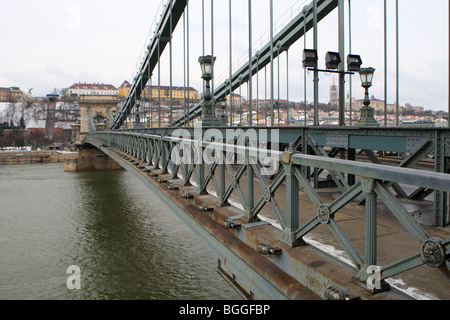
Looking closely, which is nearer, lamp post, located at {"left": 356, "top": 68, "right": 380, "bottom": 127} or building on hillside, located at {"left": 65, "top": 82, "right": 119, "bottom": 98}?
lamp post, located at {"left": 356, "top": 68, "right": 380, "bottom": 127}

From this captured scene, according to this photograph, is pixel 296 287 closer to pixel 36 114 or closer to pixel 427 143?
pixel 427 143

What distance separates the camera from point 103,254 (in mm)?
11297

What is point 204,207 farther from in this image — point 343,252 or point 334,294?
point 334,294

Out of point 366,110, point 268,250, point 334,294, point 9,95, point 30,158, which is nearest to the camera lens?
point 334,294

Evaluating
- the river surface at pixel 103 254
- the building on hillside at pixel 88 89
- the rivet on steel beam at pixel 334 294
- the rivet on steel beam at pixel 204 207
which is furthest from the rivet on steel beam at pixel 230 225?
the building on hillside at pixel 88 89

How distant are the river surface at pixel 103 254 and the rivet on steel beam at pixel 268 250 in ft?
18.4

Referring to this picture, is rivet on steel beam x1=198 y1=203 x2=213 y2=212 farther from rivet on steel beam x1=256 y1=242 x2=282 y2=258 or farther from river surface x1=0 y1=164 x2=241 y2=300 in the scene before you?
river surface x1=0 y1=164 x2=241 y2=300

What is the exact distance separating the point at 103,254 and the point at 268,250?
9588 mm

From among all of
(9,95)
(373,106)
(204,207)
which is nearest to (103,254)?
(204,207)

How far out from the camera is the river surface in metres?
8.69

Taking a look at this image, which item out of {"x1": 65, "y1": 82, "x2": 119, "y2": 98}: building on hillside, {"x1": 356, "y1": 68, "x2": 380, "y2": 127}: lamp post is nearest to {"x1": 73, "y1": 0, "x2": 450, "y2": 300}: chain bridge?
{"x1": 356, "y1": 68, "x2": 380, "y2": 127}: lamp post

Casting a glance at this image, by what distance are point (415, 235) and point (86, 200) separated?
21.0 meters

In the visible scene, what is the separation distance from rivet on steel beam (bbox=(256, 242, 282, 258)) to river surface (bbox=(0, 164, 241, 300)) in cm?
562
